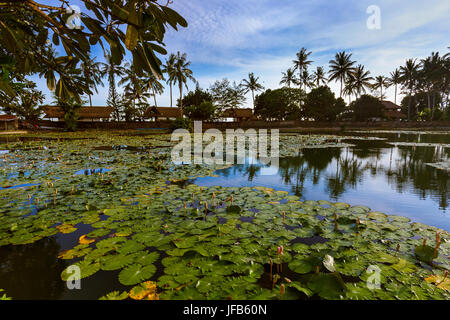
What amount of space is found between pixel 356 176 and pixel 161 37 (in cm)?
730

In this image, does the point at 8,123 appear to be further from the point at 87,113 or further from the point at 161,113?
the point at 161,113

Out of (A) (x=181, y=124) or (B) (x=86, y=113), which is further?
(B) (x=86, y=113)

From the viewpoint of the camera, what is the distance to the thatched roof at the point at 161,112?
37062 millimetres

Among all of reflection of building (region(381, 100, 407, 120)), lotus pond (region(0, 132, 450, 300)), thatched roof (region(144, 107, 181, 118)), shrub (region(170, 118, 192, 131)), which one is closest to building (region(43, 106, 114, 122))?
thatched roof (region(144, 107, 181, 118))

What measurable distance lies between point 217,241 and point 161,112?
3820cm

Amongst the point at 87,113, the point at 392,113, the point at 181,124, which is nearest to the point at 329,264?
the point at 181,124

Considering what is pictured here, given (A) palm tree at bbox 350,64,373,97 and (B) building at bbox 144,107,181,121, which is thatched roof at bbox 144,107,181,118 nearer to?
(B) building at bbox 144,107,181,121

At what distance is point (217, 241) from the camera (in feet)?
9.06

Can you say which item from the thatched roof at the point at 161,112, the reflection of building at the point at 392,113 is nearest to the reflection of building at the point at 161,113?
the thatched roof at the point at 161,112

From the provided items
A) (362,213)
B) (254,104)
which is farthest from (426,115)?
(362,213)

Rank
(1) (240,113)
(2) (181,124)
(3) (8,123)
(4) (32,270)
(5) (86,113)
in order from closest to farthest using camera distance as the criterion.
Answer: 1. (4) (32,270)
2. (2) (181,124)
3. (3) (8,123)
4. (5) (86,113)
5. (1) (240,113)

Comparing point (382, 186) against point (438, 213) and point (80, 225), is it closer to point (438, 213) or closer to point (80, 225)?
point (438, 213)

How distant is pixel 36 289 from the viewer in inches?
82.5

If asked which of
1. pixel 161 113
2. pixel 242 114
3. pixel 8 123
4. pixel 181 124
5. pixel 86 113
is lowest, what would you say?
pixel 181 124
